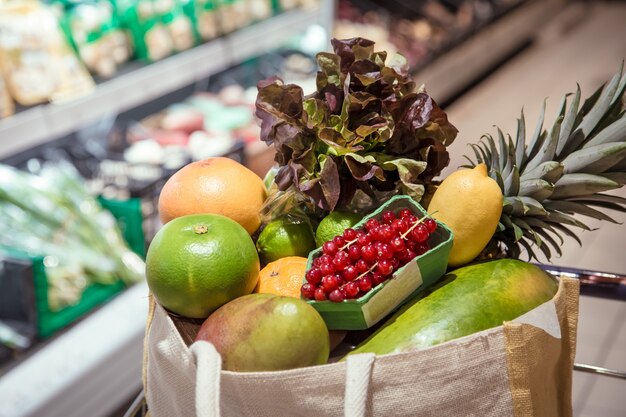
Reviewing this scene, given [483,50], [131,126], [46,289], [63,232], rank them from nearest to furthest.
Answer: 1. [46,289]
2. [63,232]
3. [131,126]
4. [483,50]

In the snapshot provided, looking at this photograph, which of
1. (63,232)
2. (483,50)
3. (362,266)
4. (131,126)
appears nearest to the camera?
(362,266)

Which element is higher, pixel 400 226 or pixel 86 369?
pixel 400 226

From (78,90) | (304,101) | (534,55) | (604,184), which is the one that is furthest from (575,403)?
(534,55)

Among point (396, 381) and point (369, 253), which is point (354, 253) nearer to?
point (369, 253)

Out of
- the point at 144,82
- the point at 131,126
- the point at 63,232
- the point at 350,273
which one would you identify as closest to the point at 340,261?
the point at 350,273

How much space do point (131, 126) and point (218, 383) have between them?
8.14 feet

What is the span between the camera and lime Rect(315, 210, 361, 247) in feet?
3.54

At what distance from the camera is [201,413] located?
0.86 meters

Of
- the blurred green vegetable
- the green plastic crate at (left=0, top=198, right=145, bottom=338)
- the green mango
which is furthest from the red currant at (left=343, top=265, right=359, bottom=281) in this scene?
the blurred green vegetable

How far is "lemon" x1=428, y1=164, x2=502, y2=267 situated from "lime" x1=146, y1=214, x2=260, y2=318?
0.28 metres

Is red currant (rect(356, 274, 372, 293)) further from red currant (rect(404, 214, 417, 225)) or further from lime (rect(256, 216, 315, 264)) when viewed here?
lime (rect(256, 216, 315, 264))

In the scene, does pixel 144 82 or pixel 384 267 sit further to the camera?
pixel 144 82

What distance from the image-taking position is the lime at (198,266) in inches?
38.4

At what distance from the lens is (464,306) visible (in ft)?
3.29
